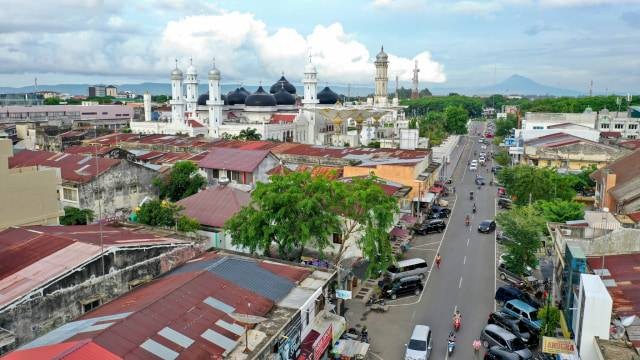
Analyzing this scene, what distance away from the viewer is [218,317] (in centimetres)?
1331

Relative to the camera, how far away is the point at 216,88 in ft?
257

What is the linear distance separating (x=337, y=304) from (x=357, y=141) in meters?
48.3

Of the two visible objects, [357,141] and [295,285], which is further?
[357,141]

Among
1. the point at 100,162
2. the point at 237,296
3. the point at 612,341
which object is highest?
the point at 100,162

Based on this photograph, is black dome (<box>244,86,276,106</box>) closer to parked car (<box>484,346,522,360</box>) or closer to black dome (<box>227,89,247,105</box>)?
black dome (<box>227,89,247,105</box>)

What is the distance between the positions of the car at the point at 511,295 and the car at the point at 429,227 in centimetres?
1092

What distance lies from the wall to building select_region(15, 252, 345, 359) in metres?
1.17

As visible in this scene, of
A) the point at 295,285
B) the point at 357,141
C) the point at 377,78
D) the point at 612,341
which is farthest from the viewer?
the point at 377,78

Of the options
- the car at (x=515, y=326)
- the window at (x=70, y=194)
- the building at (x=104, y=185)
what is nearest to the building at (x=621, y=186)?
the car at (x=515, y=326)

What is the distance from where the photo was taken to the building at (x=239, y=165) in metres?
35.4

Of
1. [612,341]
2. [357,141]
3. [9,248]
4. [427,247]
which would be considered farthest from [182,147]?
[612,341]

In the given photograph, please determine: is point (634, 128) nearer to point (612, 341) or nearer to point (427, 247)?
point (427, 247)

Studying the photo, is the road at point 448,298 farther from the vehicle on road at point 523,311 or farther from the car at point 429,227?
the vehicle on road at point 523,311

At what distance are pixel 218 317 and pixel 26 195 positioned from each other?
1431cm
